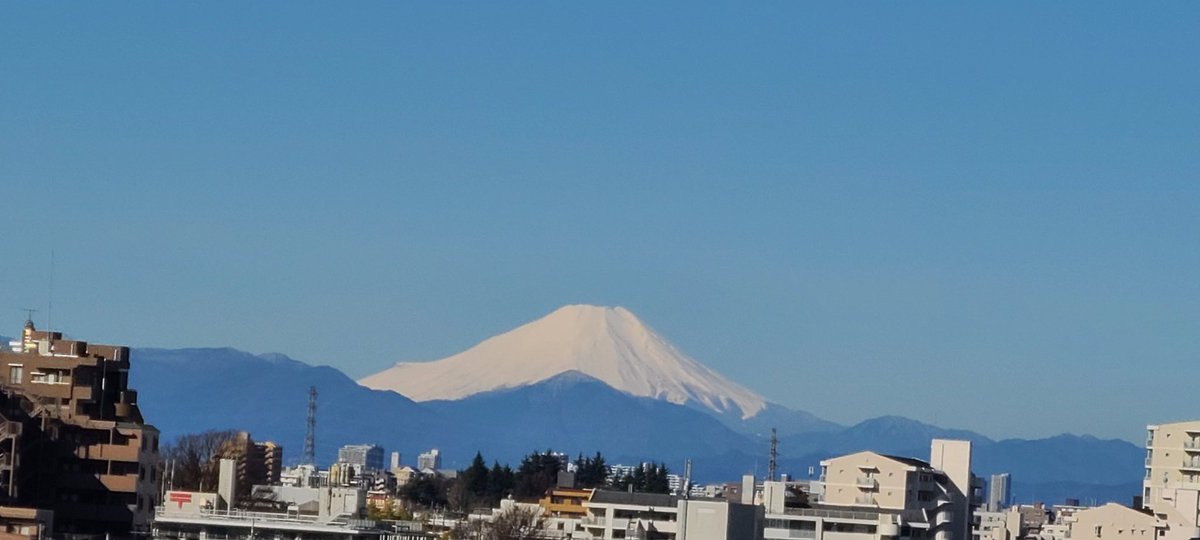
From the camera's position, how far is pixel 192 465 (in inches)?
4633

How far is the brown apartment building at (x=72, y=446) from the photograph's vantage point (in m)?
66.2

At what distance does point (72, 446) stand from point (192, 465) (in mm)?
50203

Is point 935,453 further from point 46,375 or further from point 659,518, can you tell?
point 46,375

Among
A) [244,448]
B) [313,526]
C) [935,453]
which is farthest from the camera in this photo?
[244,448]

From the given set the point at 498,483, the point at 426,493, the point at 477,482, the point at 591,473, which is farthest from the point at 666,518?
the point at 591,473

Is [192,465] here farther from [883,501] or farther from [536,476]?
[536,476]

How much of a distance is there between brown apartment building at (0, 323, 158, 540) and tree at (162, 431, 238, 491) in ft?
117

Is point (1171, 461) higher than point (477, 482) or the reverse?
higher

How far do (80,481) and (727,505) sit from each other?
2387 centimetres

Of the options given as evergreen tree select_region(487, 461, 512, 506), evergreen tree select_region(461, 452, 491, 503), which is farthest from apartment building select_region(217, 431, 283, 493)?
evergreen tree select_region(487, 461, 512, 506)

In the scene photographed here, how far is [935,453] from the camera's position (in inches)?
4070

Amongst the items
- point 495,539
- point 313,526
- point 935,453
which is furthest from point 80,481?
point 935,453

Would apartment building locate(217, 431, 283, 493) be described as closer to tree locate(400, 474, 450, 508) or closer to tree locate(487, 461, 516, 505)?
tree locate(400, 474, 450, 508)

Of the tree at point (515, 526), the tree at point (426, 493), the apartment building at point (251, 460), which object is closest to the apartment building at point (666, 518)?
the tree at point (515, 526)
